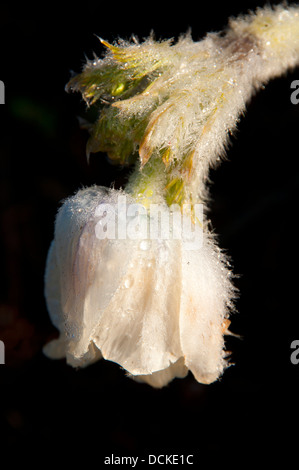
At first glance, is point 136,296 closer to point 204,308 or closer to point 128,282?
point 128,282

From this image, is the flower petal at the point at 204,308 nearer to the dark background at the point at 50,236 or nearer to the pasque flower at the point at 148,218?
the pasque flower at the point at 148,218

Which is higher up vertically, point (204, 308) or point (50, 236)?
point (50, 236)

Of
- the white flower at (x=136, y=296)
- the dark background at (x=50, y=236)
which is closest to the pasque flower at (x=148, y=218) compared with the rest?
the white flower at (x=136, y=296)

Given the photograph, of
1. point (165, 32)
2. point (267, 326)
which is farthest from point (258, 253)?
point (165, 32)

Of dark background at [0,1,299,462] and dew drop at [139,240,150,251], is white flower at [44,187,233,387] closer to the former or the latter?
dew drop at [139,240,150,251]

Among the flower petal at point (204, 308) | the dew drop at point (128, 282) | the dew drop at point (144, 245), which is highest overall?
the dew drop at point (144, 245)

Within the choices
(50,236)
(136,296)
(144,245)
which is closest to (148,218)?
(144,245)

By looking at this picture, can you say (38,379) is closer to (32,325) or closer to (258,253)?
(32,325)
